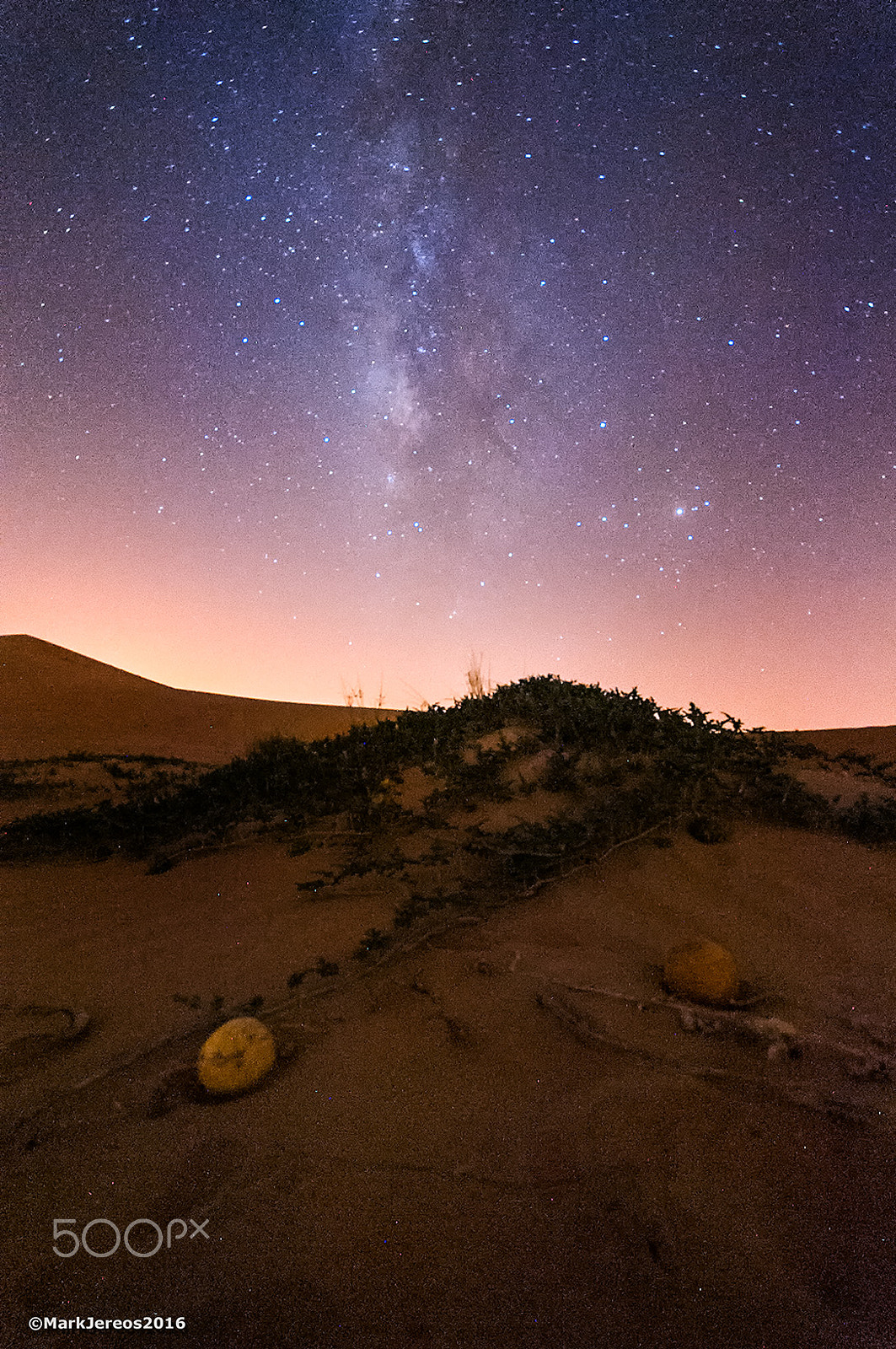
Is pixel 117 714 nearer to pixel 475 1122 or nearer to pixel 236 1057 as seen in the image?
pixel 236 1057

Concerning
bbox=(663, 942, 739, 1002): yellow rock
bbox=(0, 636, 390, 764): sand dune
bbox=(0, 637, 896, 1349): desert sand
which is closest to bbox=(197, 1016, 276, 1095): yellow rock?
bbox=(0, 637, 896, 1349): desert sand

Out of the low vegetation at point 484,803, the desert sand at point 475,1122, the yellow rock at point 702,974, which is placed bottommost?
the desert sand at point 475,1122

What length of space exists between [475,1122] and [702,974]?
1.06m

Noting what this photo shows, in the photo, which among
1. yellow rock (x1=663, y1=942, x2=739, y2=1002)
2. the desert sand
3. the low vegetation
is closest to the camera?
the desert sand

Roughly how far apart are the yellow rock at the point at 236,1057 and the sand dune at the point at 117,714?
581cm

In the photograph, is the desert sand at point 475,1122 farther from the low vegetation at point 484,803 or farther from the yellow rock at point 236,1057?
the low vegetation at point 484,803

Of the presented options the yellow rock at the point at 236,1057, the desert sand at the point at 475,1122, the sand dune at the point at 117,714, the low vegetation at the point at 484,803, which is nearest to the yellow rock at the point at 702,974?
the desert sand at the point at 475,1122

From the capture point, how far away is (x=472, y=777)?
471 cm

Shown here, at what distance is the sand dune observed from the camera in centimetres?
1036

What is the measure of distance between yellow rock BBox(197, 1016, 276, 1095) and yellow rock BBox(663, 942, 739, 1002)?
1.52 meters

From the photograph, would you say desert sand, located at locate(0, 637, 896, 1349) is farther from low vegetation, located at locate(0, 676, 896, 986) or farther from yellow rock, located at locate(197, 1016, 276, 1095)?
low vegetation, located at locate(0, 676, 896, 986)

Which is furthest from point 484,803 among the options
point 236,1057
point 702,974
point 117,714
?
point 117,714

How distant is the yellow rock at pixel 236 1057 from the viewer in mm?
2016

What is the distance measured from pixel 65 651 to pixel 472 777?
2016 cm
